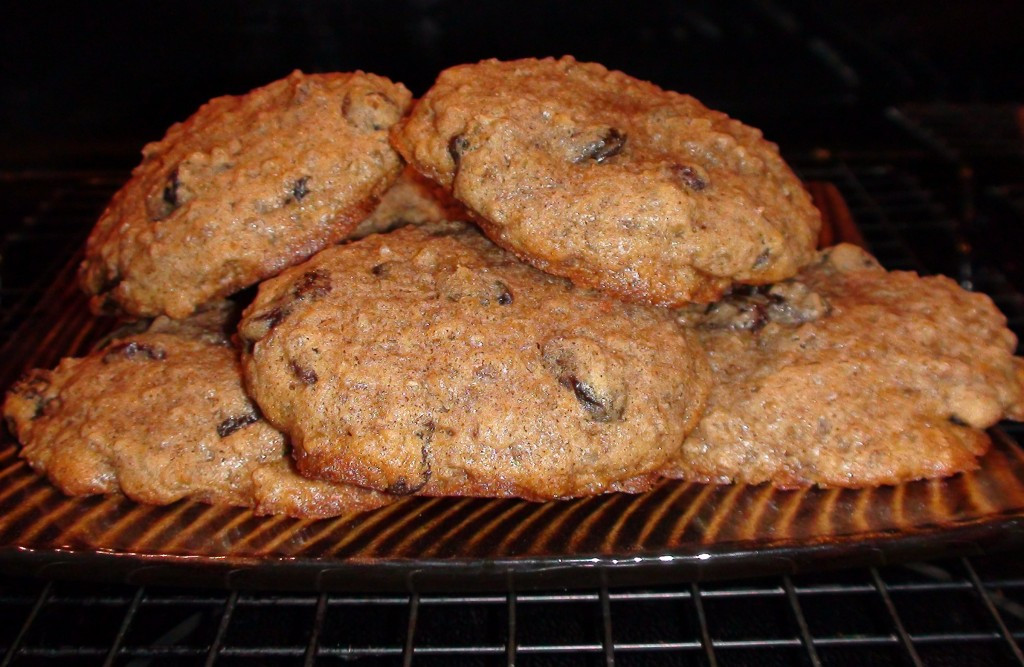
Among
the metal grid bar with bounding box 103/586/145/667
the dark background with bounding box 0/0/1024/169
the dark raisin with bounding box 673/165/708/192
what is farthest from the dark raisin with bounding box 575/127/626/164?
the dark background with bounding box 0/0/1024/169

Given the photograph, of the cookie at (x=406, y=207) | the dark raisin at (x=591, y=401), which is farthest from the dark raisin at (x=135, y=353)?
the dark raisin at (x=591, y=401)

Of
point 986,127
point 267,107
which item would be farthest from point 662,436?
point 986,127

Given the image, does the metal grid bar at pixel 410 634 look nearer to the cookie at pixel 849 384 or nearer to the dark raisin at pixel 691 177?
the cookie at pixel 849 384

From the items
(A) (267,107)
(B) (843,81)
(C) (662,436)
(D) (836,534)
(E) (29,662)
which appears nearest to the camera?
(D) (836,534)

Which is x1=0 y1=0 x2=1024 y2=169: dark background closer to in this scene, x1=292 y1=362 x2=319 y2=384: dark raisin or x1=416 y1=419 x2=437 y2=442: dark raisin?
x1=292 y1=362 x2=319 y2=384: dark raisin

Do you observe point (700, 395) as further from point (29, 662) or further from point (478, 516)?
point (29, 662)
